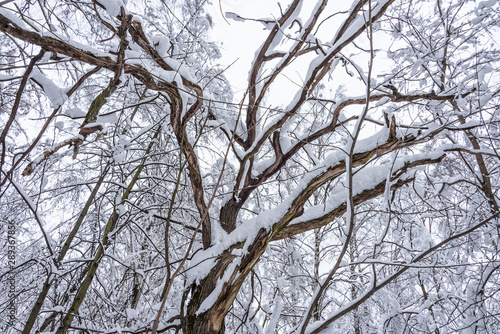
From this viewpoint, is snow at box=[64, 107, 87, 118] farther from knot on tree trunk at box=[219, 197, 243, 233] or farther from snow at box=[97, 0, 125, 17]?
knot on tree trunk at box=[219, 197, 243, 233]

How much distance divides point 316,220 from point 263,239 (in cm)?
50

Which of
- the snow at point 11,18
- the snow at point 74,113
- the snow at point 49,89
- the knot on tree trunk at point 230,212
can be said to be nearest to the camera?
the snow at point 11,18

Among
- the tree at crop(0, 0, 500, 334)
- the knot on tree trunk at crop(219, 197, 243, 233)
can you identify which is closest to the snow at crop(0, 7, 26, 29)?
the tree at crop(0, 0, 500, 334)

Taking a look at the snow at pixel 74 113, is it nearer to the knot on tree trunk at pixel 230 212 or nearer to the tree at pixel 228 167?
the tree at pixel 228 167

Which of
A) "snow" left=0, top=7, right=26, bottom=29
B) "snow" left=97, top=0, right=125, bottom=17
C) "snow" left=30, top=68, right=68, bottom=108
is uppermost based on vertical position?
"snow" left=97, top=0, right=125, bottom=17

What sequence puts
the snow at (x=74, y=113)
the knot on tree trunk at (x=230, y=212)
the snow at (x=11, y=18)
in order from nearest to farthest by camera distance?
the snow at (x=11, y=18) → the snow at (x=74, y=113) → the knot on tree trunk at (x=230, y=212)

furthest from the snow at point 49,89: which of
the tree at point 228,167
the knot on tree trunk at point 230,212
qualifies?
the knot on tree trunk at point 230,212

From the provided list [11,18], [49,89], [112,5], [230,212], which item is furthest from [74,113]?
[230,212]

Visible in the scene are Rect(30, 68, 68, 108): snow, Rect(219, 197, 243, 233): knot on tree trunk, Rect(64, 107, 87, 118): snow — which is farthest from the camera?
Rect(219, 197, 243, 233): knot on tree trunk

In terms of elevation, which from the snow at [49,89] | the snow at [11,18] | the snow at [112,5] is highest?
the snow at [112,5]

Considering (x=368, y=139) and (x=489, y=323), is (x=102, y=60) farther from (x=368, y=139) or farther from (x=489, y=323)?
(x=489, y=323)

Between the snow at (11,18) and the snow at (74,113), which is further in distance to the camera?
the snow at (74,113)

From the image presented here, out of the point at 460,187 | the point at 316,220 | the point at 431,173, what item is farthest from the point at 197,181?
the point at 431,173

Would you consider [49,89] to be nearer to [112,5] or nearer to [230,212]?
[112,5]
